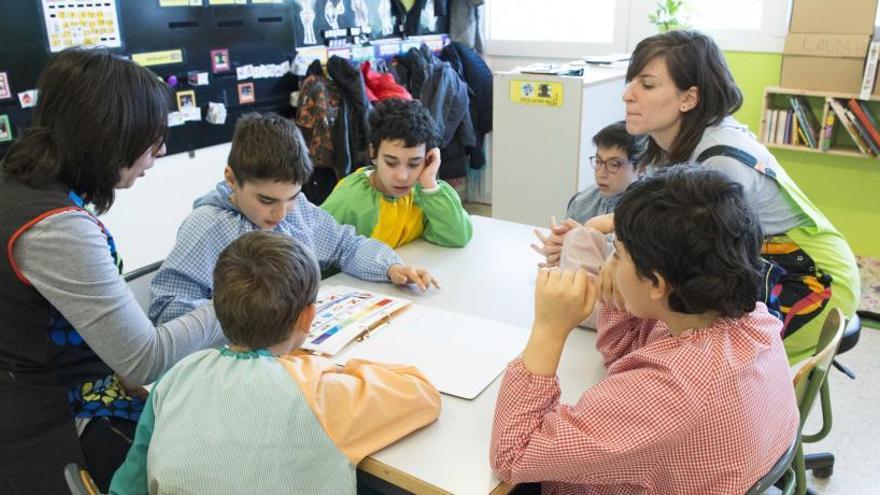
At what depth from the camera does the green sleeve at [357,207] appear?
2.17 m

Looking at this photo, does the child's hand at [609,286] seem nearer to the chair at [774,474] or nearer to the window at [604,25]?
the chair at [774,474]

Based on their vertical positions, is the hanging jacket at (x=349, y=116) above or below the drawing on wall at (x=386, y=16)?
below

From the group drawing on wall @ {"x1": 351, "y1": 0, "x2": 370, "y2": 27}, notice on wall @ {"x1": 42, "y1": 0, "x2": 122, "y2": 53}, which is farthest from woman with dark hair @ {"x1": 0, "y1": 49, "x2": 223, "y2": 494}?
drawing on wall @ {"x1": 351, "y1": 0, "x2": 370, "y2": 27}

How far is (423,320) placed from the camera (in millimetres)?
1589

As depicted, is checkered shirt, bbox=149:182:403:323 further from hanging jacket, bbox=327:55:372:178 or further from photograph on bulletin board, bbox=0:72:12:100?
hanging jacket, bbox=327:55:372:178

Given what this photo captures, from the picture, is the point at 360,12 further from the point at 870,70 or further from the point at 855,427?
the point at 855,427

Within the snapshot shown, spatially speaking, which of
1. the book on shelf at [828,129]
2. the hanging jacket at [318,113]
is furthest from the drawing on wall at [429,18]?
the book on shelf at [828,129]

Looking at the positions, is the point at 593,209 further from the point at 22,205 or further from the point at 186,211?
the point at 186,211

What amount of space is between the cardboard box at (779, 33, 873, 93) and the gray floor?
115 centimetres

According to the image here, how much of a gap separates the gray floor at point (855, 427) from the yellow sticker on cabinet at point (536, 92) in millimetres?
1621

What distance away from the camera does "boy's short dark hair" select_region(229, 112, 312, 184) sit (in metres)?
1.65

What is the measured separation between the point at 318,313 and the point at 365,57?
8.81 feet

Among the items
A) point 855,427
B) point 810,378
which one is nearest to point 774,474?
point 810,378

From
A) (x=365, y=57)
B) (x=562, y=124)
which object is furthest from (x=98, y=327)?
(x=365, y=57)
